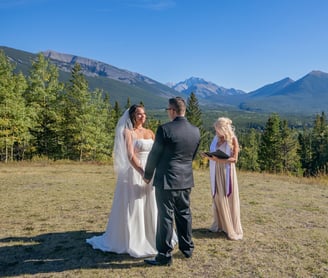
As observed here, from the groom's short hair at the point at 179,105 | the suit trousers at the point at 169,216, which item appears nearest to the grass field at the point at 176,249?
the suit trousers at the point at 169,216

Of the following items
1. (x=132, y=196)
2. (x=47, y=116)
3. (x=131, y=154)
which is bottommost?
(x=132, y=196)

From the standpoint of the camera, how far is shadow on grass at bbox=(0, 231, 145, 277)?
16.9 feet

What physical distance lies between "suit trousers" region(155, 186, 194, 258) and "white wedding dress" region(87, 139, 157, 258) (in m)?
0.52

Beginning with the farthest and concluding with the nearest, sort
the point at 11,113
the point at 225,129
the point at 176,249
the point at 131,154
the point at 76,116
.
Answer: the point at 76,116 < the point at 11,113 < the point at 225,129 < the point at 176,249 < the point at 131,154

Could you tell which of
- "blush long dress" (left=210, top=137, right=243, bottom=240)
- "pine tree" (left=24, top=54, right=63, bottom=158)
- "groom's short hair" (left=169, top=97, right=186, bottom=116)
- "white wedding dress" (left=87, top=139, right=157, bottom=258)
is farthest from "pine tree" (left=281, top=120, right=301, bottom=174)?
"groom's short hair" (left=169, top=97, right=186, bottom=116)

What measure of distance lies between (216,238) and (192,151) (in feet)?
7.25

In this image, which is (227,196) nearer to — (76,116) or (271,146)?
(76,116)

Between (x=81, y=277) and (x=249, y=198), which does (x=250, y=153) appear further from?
(x=81, y=277)

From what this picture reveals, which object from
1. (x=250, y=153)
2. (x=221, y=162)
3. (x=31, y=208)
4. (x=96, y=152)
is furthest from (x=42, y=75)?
(x=250, y=153)

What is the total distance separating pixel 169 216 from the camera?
5.07 metres

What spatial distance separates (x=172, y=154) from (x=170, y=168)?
21 centimetres

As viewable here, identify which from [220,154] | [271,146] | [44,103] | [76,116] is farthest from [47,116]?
[271,146]

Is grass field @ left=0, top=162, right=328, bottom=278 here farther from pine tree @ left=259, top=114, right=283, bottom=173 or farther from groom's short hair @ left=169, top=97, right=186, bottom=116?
pine tree @ left=259, top=114, right=283, bottom=173

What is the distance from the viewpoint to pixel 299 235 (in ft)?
21.5
